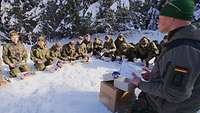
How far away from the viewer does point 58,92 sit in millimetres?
7188

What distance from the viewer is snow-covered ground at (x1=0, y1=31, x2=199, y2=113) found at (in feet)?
21.1

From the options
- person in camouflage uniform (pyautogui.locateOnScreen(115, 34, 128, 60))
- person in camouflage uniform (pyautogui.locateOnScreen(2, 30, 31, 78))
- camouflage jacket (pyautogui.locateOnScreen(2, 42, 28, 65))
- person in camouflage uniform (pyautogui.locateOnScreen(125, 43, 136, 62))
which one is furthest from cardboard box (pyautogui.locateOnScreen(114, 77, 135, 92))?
person in camouflage uniform (pyautogui.locateOnScreen(115, 34, 128, 60))

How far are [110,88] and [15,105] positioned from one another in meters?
1.77

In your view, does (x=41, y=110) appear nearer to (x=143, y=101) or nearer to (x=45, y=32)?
(x=143, y=101)

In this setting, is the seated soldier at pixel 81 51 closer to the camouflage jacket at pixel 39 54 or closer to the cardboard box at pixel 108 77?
the camouflage jacket at pixel 39 54

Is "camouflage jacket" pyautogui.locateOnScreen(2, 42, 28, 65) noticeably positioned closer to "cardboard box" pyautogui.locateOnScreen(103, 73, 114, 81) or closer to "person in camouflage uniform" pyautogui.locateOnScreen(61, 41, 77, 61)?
"person in camouflage uniform" pyautogui.locateOnScreen(61, 41, 77, 61)

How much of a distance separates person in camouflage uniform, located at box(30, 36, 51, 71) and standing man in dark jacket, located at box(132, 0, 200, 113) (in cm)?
624

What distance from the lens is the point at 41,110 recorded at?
20.8ft

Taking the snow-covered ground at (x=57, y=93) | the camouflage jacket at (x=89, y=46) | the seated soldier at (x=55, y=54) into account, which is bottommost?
Answer: the snow-covered ground at (x=57, y=93)

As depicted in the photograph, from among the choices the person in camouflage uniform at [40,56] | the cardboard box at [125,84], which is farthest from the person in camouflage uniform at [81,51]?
the cardboard box at [125,84]

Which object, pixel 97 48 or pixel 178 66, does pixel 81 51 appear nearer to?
pixel 97 48

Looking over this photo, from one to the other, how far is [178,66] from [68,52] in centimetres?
742

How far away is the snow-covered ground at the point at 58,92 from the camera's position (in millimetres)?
6426

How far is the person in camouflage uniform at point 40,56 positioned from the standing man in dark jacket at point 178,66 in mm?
6241
